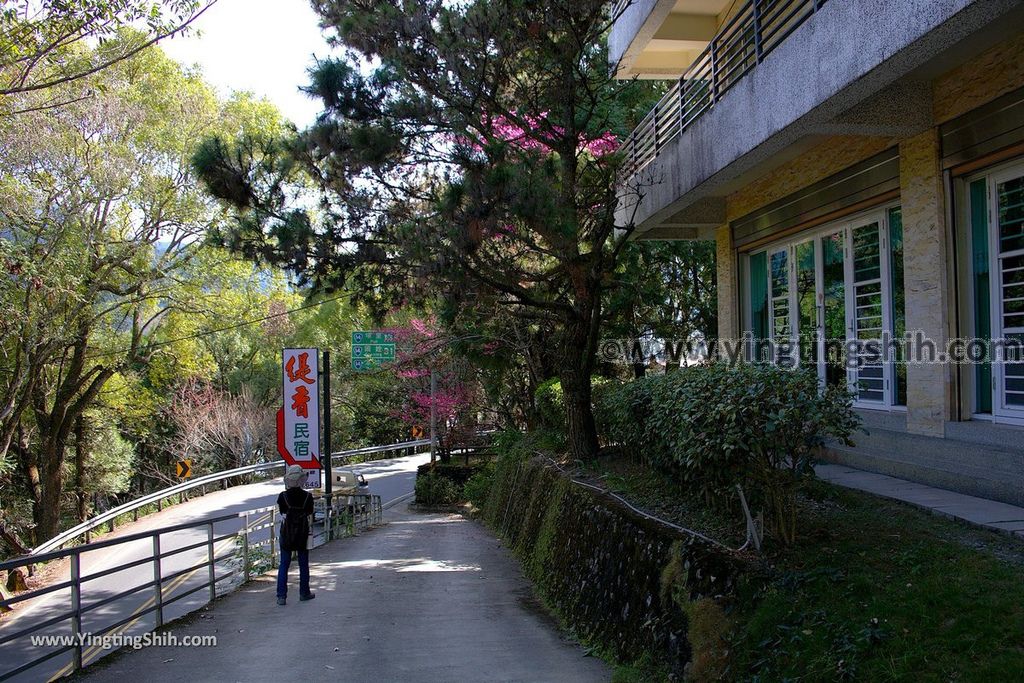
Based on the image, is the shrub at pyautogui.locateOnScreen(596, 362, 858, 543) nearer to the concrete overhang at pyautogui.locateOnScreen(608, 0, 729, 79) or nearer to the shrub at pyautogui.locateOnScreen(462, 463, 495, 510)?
the concrete overhang at pyautogui.locateOnScreen(608, 0, 729, 79)

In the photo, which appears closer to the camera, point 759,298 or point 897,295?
point 897,295

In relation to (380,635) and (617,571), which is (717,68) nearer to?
(617,571)

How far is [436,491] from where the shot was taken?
25.7m

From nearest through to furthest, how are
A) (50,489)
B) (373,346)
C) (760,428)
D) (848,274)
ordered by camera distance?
(760,428)
(848,274)
(50,489)
(373,346)

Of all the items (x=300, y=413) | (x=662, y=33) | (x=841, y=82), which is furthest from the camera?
(x=300, y=413)

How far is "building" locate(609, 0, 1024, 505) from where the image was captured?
7047 mm

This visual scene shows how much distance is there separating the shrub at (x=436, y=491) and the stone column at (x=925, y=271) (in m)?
18.4

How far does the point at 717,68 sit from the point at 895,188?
326 centimetres

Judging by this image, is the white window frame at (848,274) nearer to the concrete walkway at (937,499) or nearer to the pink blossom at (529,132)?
the concrete walkway at (937,499)

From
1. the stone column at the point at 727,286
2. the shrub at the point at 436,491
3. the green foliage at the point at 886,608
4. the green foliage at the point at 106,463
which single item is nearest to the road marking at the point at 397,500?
the shrub at the point at 436,491

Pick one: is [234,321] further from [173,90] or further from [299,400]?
[299,400]

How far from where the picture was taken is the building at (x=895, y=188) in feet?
23.1

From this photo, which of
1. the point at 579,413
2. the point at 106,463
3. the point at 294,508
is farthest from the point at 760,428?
the point at 106,463

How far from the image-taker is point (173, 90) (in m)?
21.8
